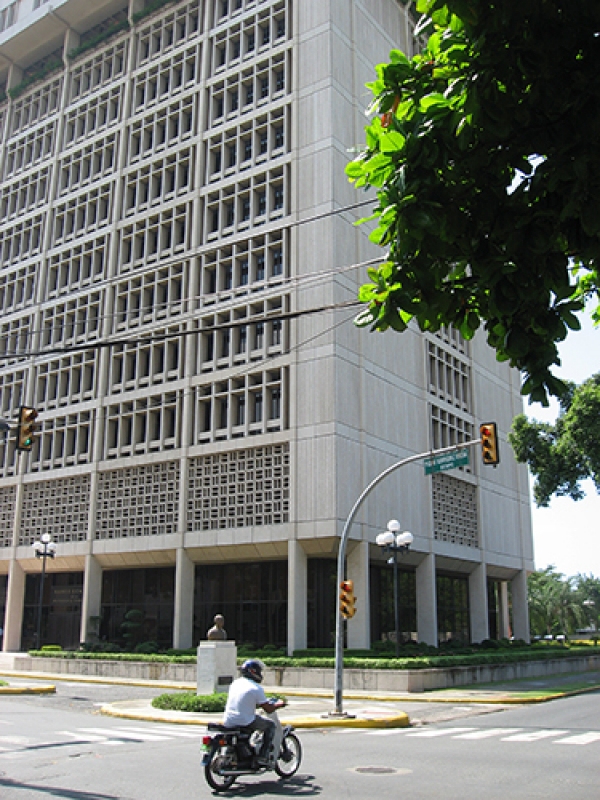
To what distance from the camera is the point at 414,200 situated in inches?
233

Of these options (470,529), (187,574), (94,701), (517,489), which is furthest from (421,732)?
(517,489)

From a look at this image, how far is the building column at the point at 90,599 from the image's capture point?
1693 inches

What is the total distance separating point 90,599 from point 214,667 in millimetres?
23737

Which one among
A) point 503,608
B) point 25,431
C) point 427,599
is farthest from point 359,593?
point 503,608

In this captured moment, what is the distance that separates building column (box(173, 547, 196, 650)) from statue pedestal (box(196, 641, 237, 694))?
17.4 metres

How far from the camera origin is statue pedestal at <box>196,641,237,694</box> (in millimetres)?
21812

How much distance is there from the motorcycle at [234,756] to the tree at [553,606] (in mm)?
85844

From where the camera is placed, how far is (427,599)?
4234 cm

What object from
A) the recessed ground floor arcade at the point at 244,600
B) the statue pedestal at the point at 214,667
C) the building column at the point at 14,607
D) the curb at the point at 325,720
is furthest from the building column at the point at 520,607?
the curb at the point at 325,720

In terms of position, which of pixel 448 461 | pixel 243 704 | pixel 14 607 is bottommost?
pixel 243 704

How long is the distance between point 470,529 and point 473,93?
145 ft

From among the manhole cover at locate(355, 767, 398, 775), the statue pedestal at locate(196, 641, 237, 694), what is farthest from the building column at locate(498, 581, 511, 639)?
the manhole cover at locate(355, 767, 398, 775)

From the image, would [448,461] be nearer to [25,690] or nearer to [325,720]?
[325,720]

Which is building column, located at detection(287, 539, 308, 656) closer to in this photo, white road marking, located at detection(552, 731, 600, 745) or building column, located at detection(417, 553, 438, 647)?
building column, located at detection(417, 553, 438, 647)
